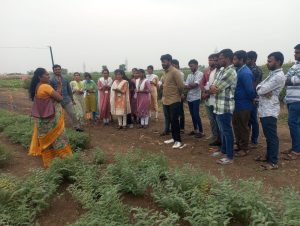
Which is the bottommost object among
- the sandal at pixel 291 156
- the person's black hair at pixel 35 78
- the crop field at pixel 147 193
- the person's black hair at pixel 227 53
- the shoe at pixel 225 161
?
the sandal at pixel 291 156

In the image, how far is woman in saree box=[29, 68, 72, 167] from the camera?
17.2 feet

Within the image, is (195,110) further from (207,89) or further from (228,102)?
(228,102)

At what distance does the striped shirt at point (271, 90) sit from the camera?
15.9ft

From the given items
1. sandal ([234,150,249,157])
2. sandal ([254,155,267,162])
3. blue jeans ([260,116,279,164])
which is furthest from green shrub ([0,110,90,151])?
blue jeans ([260,116,279,164])

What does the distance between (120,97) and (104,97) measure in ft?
2.60

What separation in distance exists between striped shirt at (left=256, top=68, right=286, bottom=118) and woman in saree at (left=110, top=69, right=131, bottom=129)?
439 centimetres

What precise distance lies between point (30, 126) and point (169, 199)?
17.6ft

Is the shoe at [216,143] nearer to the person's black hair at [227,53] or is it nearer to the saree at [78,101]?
the person's black hair at [227,53]

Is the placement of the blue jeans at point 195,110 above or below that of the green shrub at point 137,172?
above

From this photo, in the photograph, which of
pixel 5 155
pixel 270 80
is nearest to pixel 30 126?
pixel 5 155

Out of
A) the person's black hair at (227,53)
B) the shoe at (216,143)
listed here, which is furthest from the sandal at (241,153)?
the person's black hair at (227,53)

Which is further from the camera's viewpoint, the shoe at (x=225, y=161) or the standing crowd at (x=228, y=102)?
the shoe at (x=225, y=161)

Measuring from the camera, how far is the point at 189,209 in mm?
3287

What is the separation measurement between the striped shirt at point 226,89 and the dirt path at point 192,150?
0.97 metres
